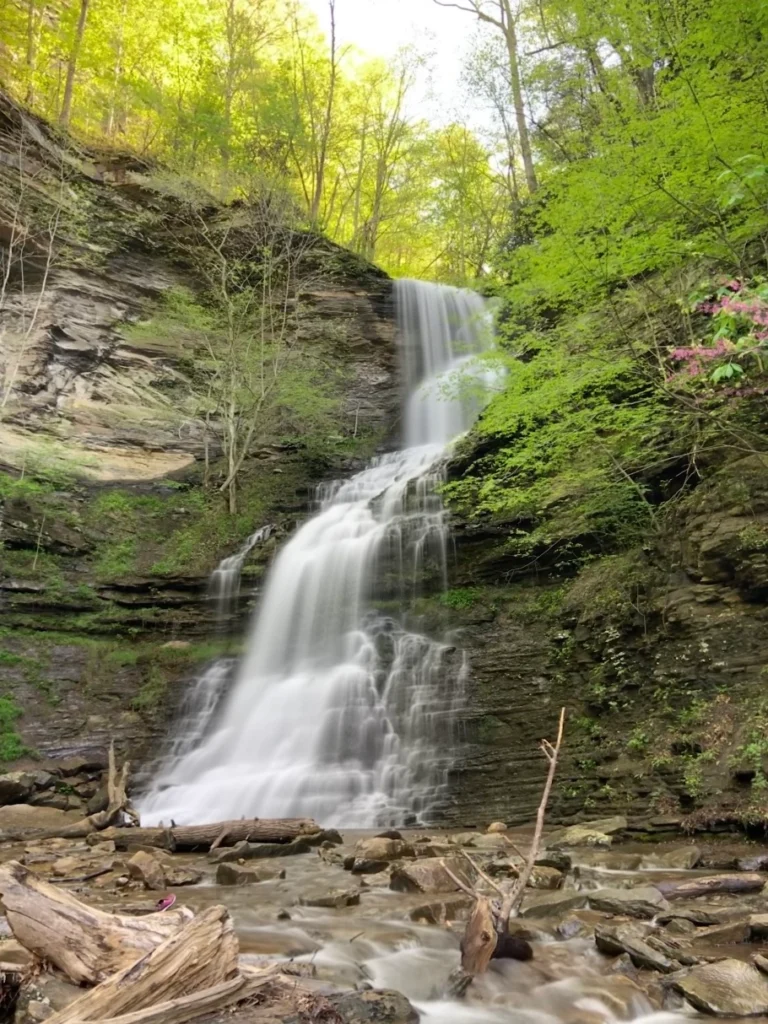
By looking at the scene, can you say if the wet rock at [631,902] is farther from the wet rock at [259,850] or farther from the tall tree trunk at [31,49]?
the tall tree trunk at [31,49]

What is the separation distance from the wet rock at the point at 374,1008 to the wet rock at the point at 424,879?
7.47ft

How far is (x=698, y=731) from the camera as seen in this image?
7801mm

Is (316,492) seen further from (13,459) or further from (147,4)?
(147,4)

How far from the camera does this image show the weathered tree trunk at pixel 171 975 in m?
2.11

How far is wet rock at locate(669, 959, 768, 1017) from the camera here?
3.20m

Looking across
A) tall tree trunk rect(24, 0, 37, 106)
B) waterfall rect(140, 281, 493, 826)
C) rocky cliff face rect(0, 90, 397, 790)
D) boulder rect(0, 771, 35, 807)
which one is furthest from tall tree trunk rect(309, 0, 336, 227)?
boulder rect(0, 771, 35, 807)

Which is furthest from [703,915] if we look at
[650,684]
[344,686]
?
[344,686]

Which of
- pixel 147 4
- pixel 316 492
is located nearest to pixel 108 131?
Result: pixel 147 4

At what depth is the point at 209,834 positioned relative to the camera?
295 inches

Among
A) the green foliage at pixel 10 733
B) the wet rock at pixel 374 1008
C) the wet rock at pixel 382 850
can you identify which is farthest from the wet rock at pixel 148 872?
the green foliage at pixel 10 733

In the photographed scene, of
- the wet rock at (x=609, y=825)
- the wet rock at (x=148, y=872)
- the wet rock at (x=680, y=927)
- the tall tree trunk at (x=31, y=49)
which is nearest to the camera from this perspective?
the wet rock at (x=680, y=927)

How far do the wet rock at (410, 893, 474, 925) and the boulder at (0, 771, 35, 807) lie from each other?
285 inches

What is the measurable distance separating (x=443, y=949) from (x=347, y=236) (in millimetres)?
31205

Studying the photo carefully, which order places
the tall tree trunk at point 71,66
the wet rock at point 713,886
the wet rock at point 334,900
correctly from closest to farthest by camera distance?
1. the wet rock at point 713,886
2. the wet rock at point 334,900
3. the tall tree trunk at point 71,66
